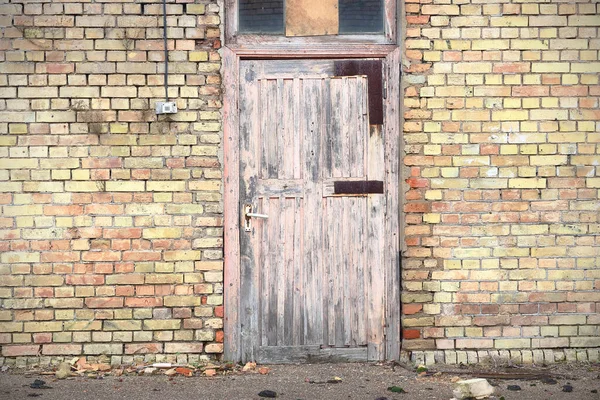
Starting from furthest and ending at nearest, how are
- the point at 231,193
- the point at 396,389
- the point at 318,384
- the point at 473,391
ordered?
the point at 231,193 → the point at 318,384 → the point at 396,389 → the point at 473,391

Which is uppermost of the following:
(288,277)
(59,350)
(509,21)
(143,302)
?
(509,21)

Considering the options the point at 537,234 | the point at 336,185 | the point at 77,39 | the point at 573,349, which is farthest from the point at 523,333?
the point at 77,39

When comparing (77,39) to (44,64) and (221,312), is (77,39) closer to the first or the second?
(44,64)

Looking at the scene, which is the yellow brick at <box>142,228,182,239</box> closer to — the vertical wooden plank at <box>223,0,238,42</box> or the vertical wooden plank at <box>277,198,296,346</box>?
the vertical wooden plank at <box>277,198,296,346</box>

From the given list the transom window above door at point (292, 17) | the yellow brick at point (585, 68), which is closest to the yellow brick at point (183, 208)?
the transom window above door at point (292, 17)

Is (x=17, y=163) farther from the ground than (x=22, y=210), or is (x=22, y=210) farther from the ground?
(x=17, y=163)

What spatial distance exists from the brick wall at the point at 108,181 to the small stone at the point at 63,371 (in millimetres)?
147

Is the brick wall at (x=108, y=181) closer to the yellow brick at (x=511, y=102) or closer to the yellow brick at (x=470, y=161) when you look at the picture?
the yellow brick at (x=470, y=161)

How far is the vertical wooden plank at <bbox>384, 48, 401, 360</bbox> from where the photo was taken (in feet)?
17.1

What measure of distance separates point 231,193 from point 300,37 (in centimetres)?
124

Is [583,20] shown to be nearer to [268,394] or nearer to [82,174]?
[268,394]

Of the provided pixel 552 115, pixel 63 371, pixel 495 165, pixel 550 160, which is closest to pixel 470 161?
pixel 495 165

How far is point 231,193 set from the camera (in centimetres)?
518

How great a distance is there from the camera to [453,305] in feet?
17.1
